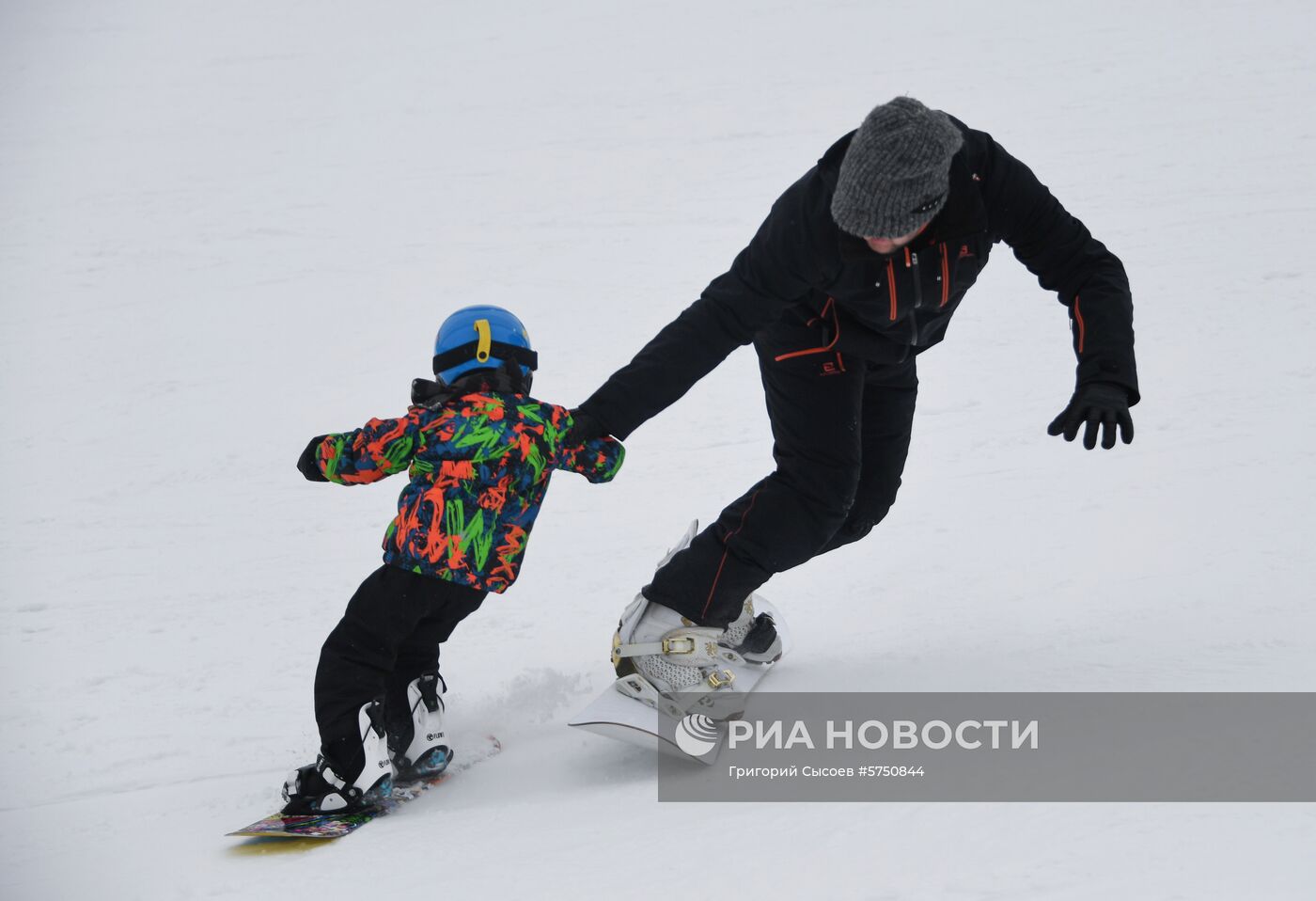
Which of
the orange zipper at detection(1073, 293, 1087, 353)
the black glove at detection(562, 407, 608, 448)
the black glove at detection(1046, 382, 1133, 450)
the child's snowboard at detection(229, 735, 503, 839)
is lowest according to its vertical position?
the child's snowboard at detection(229, 735, 503, 839)

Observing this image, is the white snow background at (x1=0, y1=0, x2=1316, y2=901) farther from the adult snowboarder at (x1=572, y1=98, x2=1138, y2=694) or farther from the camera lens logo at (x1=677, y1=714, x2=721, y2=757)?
the adult snowboarder at (x1=572, y1=98, x2=1138, y2=694)

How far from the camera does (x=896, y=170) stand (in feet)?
7.66

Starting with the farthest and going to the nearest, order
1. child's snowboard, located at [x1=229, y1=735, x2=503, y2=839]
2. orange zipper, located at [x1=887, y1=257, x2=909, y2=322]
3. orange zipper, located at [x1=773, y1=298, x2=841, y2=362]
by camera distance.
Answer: orange zipper, located at [x1=773, y1=298, x2=841, y2=362] → child's snowboard, located at [x1=229, y1=735, x2=503, y2=839] → orange zipper, located at [x1=887, y1=257, x2=909, y2=322]

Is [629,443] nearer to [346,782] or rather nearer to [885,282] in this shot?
[346,782]

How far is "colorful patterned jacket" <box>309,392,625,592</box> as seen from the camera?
290cm

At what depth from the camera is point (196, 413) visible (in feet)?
22.6

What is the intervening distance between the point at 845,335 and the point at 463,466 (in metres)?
1.01

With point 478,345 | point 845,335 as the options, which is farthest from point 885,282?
point 478,345

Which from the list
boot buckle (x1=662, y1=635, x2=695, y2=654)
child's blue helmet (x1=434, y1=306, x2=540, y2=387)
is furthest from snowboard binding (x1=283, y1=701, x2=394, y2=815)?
child's blue helmet (x1=434, y1=306, x2=540, y2=387)

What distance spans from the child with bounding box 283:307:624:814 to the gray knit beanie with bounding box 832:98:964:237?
93cm

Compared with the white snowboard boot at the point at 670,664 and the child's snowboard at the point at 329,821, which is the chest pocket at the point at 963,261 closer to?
the white snowboard boot at the point at 670,664

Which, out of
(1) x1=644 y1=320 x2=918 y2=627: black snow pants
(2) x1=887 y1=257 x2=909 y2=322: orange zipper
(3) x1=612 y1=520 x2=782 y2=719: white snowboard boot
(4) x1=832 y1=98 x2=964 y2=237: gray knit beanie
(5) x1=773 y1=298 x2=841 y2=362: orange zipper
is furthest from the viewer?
(3) x1=612 y1=520 x2=782 y2=719: white snowboard boot

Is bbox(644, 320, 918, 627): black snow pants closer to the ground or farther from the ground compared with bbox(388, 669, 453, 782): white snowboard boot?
farther from the ground

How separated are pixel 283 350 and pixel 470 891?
628 cm
